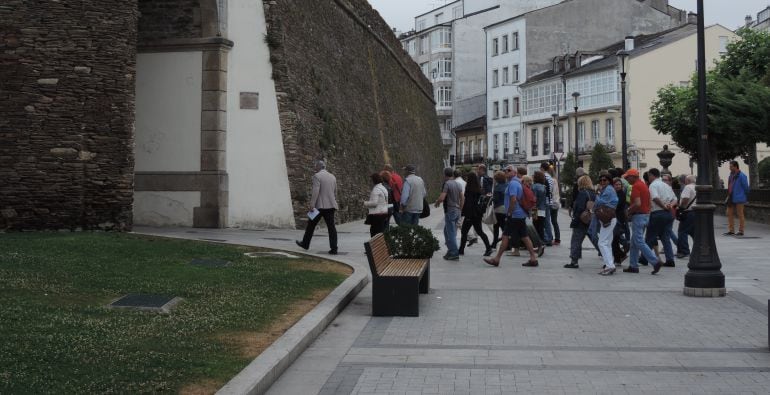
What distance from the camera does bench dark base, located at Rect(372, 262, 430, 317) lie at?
32.9ft

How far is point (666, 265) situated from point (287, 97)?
10.3 meters

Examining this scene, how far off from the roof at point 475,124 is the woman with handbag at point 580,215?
68532 mm

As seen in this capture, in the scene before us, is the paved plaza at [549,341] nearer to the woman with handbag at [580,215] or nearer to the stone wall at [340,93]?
the woman with handbag at [580,215]

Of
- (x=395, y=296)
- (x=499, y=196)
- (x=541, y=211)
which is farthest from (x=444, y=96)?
(x=395, y=296)

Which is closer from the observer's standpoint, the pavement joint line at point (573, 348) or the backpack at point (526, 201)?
the pavement joint line at point (573, 348)

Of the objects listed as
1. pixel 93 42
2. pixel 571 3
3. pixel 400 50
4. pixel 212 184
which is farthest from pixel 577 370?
pixel 571 3

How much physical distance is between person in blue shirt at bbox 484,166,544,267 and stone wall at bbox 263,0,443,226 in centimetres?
757

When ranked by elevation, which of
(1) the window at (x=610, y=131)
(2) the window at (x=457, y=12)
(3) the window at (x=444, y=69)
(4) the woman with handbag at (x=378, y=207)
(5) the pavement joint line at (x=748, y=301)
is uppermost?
(2) the window at (x=457, y=12)

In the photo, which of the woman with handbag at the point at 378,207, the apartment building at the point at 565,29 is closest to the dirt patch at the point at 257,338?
the woman with handbag at the point at 378,207

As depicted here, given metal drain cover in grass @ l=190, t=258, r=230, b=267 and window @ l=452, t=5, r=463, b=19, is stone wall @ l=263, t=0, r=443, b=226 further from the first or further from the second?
window @ l=452, t=5, r=463, b=19

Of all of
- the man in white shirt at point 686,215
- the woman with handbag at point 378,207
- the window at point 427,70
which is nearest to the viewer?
the woman with handbag at point 378,207

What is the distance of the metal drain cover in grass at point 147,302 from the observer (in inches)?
343

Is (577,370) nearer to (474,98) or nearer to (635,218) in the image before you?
(635,218)

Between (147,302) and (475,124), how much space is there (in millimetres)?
77426
